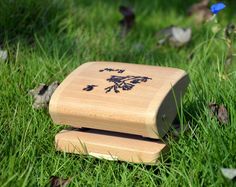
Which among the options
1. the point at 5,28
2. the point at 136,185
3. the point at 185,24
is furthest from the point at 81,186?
the point at 185,24

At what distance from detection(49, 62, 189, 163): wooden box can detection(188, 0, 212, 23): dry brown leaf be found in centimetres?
164

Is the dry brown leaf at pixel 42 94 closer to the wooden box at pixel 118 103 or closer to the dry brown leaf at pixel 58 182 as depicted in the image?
the wooden box at pixel 118 103

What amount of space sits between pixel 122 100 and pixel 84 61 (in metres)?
0.86

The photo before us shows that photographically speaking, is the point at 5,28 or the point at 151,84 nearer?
the point at 151,84

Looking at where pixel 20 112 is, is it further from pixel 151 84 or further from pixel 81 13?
pixel 81 13

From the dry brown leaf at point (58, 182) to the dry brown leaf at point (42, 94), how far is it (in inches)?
19.4

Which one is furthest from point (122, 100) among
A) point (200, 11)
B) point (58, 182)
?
point (200, 11)

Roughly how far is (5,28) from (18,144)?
3.32 feet

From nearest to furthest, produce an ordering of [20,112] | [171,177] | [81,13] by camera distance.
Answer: [171,177], [20,112], [81,13]

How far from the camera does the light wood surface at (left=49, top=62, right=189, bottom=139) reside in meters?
1.86

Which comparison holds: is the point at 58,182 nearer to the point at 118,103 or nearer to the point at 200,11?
the point at 118,103

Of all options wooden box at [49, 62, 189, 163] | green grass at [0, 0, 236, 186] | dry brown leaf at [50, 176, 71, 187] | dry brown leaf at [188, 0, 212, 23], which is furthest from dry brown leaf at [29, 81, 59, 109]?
dry brown leaf at [188, 0, 212, 23]

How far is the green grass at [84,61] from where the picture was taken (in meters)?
1.85

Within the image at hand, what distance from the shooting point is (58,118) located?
2002 mm
